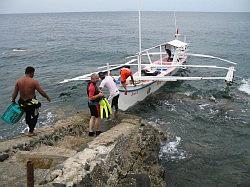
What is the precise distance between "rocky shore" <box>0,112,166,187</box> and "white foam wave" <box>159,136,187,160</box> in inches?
21.1

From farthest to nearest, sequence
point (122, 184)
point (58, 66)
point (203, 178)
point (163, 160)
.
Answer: point (58, 66)
point (163, 160)
point (203, 178)
point (122, 184)

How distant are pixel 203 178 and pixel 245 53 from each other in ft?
104

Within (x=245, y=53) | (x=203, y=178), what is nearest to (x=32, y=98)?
(x=203, y=178)

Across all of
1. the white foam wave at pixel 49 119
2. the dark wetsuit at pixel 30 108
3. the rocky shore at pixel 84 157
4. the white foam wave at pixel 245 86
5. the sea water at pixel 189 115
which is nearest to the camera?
the rocky shore at pixel 84 157

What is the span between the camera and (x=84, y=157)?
708cm

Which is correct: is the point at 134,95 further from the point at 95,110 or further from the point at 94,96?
the point at 94,96

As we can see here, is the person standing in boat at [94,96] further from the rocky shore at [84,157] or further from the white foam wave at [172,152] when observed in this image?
the white foam wave at [172,152]

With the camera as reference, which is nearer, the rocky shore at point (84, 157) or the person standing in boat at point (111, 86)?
the rocky shore at point (84, 157)

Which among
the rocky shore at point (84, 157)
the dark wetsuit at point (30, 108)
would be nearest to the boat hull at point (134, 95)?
the rocky shore at point (84, 157)

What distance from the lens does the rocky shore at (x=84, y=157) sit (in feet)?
21.5

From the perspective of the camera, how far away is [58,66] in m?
29.3

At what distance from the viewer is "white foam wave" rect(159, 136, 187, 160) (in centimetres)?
1114

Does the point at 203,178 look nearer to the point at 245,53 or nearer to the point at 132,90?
the point at 132,90

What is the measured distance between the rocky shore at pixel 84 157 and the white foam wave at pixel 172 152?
54 centimetres
